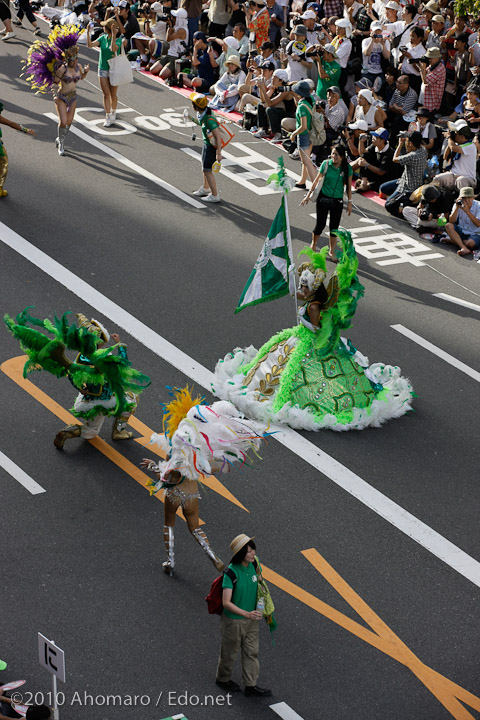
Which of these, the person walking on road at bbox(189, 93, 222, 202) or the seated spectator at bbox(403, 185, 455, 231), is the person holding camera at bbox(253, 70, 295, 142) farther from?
the seated spectator at bbox(403, 185, 455, 231)

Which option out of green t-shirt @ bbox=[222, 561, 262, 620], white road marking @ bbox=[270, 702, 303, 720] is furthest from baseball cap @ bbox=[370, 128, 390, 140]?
white road marking @ bbox=[270, 702, 303, 720]

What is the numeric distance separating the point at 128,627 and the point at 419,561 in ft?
8.97

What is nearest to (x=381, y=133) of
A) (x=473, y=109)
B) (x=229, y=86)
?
(x=473, y=109)

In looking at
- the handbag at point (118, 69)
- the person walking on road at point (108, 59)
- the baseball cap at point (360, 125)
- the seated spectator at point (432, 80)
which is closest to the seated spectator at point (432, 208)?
the baseball cap at point (360, 125)

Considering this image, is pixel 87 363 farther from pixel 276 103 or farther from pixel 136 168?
pixel 276 103

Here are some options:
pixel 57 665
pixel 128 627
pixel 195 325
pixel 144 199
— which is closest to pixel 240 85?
pixel 144 199

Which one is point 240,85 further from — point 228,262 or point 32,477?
point 32,477

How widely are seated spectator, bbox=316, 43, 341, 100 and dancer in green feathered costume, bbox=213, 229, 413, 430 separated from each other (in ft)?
29.0

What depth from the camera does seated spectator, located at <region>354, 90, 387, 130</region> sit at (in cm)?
1731

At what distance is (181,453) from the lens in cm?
786

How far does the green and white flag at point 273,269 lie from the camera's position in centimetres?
1122

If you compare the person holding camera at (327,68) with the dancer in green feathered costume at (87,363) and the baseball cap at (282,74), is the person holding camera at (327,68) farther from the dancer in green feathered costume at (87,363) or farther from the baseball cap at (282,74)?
the dancer in green feathered costume at (87,363)

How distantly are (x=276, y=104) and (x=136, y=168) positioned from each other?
128 inches

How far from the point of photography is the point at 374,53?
18.8m
